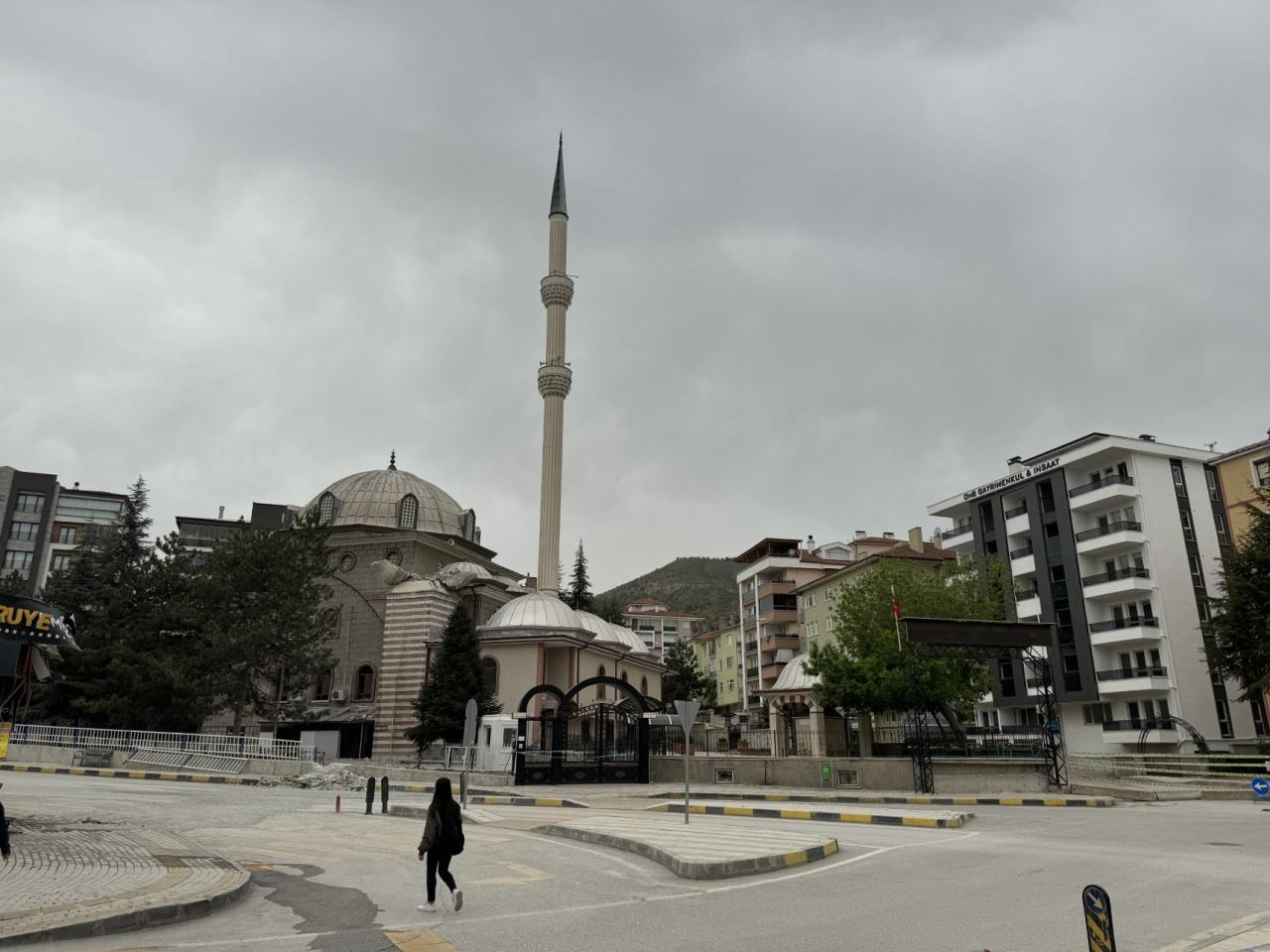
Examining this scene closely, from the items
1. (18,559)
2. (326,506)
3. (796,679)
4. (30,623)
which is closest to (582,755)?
(796,679)

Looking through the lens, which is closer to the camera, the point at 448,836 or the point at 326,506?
the point at 448,836

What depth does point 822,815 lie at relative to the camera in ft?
60.1

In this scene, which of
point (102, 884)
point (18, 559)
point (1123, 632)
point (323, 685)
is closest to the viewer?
point (102, 884)

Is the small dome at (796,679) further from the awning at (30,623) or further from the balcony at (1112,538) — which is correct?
the awning at (30,623)

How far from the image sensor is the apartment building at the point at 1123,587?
133ft

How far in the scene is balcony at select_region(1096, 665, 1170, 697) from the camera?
40.3 meters

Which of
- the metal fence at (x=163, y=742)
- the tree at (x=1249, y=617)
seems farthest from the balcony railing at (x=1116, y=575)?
the metal fence at (x=163, y=742)

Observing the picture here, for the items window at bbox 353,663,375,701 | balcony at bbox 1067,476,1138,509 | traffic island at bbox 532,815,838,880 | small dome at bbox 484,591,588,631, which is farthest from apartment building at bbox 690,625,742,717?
traffic island at bbox 532,815,838,880

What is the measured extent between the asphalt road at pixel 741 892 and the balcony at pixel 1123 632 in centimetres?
2651

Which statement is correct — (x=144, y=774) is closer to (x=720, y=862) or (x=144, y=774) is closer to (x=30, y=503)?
(x=720, y=862)

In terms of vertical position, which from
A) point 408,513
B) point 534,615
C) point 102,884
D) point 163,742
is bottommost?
point 102,884

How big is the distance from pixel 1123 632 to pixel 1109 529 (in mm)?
5075

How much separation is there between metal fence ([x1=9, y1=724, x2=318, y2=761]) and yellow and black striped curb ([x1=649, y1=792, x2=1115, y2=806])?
14.0m

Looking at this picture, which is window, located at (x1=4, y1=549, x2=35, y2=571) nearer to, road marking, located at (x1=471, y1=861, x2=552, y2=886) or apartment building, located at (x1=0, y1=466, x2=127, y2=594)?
apartment building, located at (x1=0, y1=466, x2=127, y2=594)
